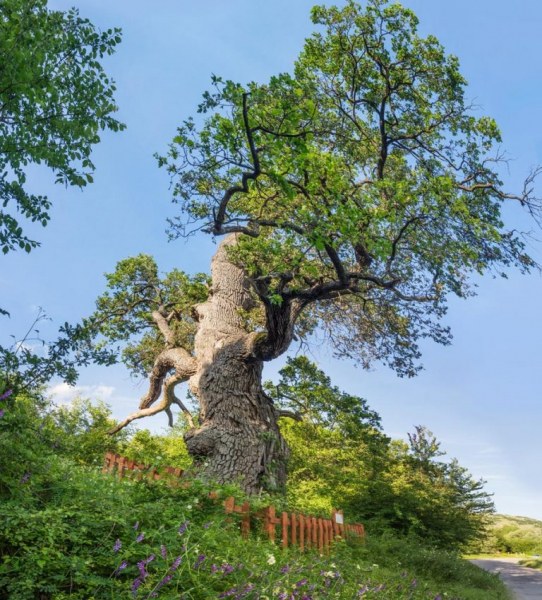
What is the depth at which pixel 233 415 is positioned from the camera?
43.3ft

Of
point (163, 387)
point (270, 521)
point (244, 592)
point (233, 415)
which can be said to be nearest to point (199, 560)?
point (244, 592)

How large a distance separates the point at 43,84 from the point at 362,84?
7.54 metres

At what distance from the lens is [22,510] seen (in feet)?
14.5

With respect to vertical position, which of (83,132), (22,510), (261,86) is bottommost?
(22,510)

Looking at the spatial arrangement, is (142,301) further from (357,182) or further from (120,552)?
(120,552)

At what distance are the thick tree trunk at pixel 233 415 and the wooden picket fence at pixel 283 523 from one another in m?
2.01

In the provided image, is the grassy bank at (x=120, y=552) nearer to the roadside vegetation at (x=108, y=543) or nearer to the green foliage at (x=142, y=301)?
the roadside vegetation at (x=108, y=543)

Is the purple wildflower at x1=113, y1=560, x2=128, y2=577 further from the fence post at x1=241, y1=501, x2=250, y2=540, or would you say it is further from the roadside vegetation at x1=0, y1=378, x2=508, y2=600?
the fence post at x1=241, y1=501, x2=250, y2=540

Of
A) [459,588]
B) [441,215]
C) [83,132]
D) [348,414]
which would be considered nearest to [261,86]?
[83,132]

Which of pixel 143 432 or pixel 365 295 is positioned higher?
pixel 365 295

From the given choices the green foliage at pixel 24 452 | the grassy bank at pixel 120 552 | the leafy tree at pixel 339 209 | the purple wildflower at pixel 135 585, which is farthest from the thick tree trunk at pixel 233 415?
the purple wildflower at pixel 135 585

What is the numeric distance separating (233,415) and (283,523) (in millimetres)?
4463

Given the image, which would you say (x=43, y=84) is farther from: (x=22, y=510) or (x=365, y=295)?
(x=365, y=295)

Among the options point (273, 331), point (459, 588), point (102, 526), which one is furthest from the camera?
point (273, 331)
